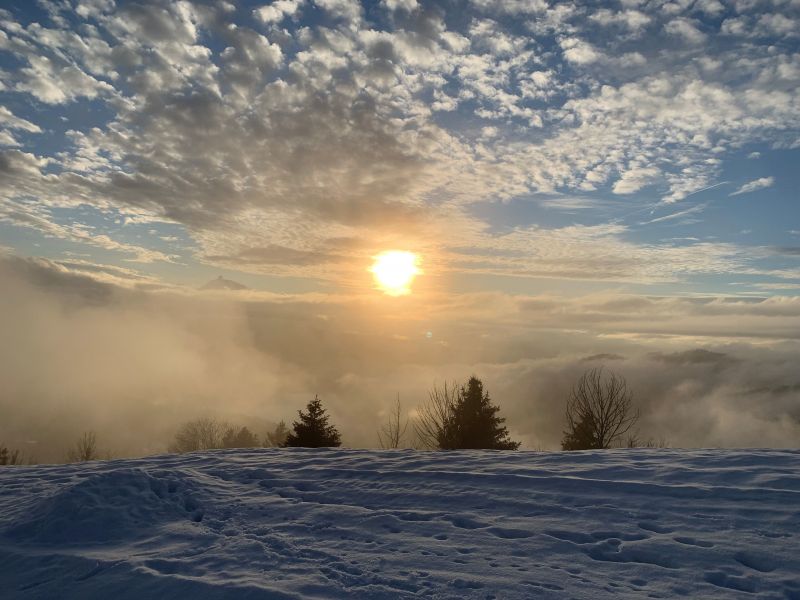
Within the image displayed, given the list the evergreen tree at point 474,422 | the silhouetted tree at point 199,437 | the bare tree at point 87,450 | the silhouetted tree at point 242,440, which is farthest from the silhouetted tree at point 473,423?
the silhouetted tree at point 199,437

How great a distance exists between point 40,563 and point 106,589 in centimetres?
148

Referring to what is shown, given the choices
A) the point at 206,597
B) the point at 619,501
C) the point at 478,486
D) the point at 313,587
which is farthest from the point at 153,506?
the point at 619,501

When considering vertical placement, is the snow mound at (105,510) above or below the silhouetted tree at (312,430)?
below

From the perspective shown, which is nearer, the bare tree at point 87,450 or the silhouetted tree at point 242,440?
the bare tree at point 87,450

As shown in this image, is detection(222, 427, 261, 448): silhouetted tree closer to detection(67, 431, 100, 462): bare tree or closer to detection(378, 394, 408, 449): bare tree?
detection(67, 431, 100, 462): bare tree

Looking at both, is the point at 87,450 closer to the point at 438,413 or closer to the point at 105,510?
the point at 438,413

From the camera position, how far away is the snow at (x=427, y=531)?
17.7 feet

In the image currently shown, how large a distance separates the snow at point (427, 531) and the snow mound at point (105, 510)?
28 mm

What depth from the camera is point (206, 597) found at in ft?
17.0

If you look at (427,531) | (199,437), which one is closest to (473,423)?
(427,531)

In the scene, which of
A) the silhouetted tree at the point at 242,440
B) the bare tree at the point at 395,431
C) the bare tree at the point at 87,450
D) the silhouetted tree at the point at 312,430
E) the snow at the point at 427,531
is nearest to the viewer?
the snow at the point at 427,531

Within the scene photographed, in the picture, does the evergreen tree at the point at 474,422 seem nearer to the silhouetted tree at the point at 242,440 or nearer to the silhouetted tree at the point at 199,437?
the silhouetted tree at the point at 242,440

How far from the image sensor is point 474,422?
28859 millimetres

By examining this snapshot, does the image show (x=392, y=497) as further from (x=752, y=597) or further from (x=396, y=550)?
(x=752, y=597)
